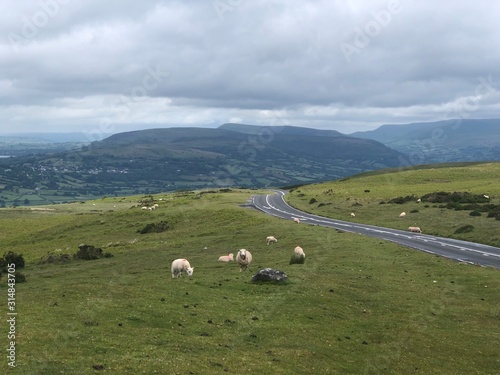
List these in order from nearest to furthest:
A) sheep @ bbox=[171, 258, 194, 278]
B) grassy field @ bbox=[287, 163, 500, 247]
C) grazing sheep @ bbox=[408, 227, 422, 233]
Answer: sheep @ bbox=[171, 258, 194, 278], grassy field @ bbox=[287, 163, 500, 247], grazing sheep @ bbox=[408, 227, 422, 233]

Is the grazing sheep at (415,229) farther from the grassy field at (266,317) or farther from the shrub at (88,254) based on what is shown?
the shrub at (88,254)

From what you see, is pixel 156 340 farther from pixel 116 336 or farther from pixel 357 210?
pixel 357 210

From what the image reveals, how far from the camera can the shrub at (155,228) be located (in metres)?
74.4

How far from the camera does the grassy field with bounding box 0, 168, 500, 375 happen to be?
17.0 metres

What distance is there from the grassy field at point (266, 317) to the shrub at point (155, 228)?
87.6ft

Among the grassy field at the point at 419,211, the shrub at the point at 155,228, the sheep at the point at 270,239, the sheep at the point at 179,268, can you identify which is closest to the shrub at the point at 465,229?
the grassy field at the point at 419,211

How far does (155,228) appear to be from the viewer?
247ft

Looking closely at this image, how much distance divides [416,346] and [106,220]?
73.6 meters

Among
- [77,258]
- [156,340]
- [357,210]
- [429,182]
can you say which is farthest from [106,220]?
[429,182]

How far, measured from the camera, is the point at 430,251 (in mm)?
49344

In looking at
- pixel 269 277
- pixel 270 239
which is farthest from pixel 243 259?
pixel 270 239

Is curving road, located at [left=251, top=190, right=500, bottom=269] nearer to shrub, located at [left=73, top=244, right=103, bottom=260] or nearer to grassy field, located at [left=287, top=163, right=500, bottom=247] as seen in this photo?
grassy field, located at [left=287, top=163, right=500, bottom=247]

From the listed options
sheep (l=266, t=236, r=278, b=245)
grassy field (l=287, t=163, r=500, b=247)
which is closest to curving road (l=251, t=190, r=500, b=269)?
grassy field (l=287, t=163, r=500, b=247)

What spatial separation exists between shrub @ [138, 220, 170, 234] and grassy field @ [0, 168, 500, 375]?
26.7 m
